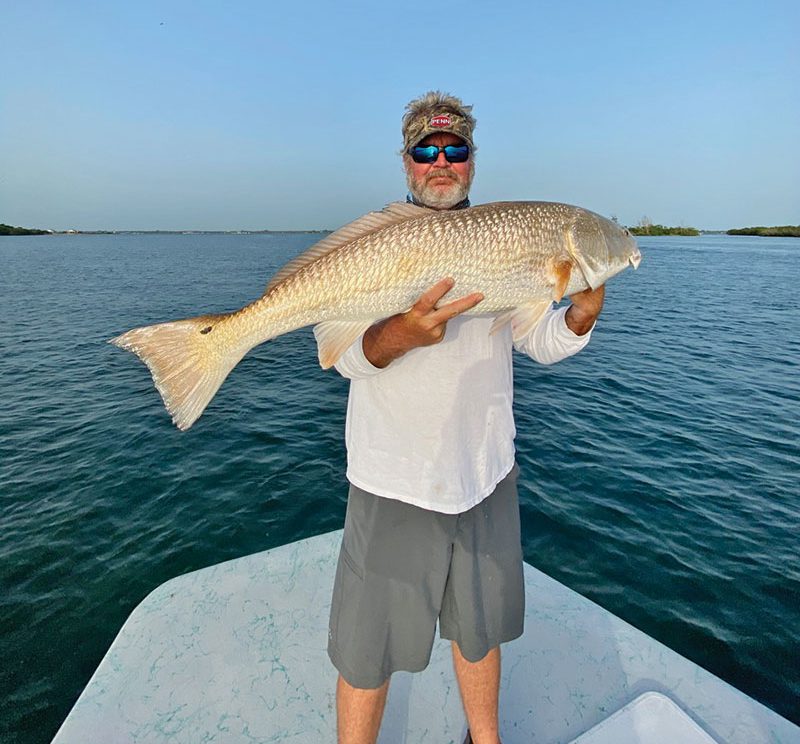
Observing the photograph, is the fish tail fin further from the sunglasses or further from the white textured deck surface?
the white textured deck surface

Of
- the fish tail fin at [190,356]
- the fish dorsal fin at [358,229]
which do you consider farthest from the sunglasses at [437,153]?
the fish tail fin at [190,356]

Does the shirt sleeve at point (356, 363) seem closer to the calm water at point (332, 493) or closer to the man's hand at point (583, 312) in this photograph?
the man's hand at point (583, 312)

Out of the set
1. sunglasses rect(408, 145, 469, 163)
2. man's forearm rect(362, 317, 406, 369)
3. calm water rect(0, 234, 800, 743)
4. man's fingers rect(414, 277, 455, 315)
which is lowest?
calm water rect(0, 234, 800, 743)

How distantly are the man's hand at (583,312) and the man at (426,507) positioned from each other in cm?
39

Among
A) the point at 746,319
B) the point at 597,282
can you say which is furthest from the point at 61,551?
the point at 746,319

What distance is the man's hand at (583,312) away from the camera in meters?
2.75

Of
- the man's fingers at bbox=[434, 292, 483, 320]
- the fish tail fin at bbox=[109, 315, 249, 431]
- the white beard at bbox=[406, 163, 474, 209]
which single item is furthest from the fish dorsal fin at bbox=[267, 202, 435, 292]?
the man's fingers at bbox=[434, 292, 483, 320]

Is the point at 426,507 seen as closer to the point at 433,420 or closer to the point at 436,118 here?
the point at 433,420

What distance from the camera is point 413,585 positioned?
251 centimetres

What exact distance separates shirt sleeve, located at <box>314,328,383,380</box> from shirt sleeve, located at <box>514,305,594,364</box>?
96 centimetres

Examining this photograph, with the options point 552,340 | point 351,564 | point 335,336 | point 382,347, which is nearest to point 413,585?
point 351,564

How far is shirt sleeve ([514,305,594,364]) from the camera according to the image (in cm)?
279

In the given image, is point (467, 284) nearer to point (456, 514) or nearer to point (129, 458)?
point (456, 514)

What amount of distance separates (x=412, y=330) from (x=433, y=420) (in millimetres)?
466
